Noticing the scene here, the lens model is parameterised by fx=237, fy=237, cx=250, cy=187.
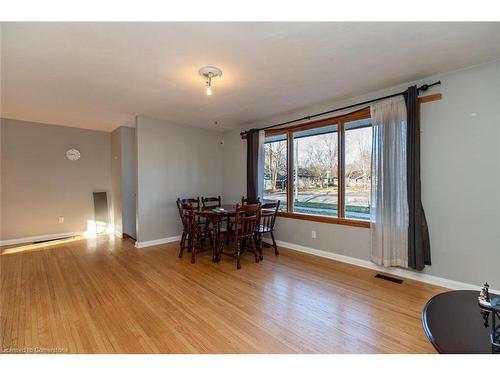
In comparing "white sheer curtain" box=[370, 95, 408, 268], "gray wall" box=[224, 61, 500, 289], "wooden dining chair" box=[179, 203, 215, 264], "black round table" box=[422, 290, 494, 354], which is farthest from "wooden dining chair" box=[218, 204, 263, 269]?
"black round table" box=[422, 290, 494, 354]

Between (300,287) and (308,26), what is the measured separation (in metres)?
2.55

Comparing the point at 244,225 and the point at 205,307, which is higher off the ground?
the point at 244,225

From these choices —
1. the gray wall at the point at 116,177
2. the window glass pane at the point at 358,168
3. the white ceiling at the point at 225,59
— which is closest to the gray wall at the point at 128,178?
the gray wall at the point at 116,177

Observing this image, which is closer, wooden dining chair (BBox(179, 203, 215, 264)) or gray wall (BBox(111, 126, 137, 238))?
wooden dining chair (BBox(179, 203, 215, 264))

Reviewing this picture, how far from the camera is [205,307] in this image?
229cm

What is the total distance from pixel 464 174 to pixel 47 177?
694 centimetres

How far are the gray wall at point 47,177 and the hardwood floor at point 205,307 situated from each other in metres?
1.39

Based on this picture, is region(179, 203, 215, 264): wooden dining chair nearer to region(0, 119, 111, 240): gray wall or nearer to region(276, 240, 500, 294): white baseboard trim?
region(276, 240, 500, 294): white baseboard trim

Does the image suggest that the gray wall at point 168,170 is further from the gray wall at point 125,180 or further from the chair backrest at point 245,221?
the chair backrest at point 245,221

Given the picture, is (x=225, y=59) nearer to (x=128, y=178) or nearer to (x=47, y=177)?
(x=128, y=178)

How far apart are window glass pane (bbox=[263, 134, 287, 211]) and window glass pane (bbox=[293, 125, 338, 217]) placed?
9.8 inches

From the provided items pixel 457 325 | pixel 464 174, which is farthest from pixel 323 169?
pixel 457 325

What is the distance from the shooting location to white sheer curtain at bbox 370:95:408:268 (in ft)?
9.50
